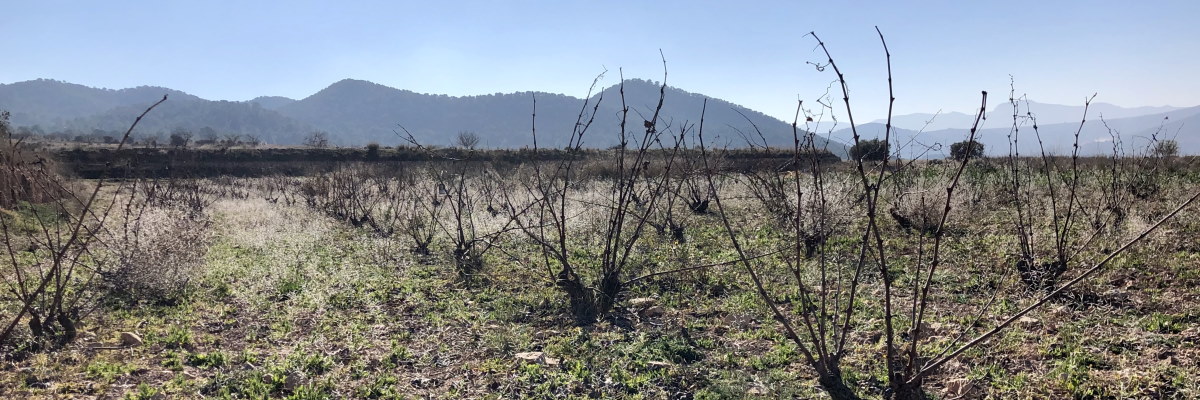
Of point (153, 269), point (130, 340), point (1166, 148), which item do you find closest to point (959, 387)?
point (130, 340)

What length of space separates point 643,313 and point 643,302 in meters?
0.28

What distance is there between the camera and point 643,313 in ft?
17.1

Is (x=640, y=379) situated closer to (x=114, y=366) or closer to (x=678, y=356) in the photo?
(x=678, y=356)

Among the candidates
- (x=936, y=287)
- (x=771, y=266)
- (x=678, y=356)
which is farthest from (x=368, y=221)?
(x=936, y=287)

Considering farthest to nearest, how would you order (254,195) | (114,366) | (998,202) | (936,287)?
(254,195), (998,202), (936,287), (114,366)

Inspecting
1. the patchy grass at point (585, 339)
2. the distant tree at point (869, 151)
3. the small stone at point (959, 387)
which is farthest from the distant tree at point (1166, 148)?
the small stone at point (959, 387)

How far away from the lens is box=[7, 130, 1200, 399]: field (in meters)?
3.53

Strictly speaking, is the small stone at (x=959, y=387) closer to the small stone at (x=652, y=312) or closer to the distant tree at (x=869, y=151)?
the distant tree at (x=869, y=151)

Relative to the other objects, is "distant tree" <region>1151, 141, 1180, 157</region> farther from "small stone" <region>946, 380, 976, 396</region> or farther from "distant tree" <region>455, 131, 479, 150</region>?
"distant tree" <region>455, 131, 479, 150</region>

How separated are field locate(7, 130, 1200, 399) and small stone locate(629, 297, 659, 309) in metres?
0.04

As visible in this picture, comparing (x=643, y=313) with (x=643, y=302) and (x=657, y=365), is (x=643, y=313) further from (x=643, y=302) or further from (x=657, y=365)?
(x=657, y=365)

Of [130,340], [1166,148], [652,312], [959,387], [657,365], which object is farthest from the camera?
[1166,148]

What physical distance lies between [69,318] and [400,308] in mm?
2510

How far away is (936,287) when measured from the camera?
5.30m
